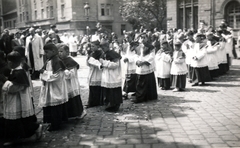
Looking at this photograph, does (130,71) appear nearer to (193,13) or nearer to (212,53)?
(212,53)

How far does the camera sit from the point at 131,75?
28.6ft

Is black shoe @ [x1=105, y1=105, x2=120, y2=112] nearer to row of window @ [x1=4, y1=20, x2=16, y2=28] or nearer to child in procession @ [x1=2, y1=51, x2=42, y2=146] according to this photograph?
child in procession @ [x1=2, y1=51, x2=42, y2=146]

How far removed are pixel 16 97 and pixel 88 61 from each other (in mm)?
2476

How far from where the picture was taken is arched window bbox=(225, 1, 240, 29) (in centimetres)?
2200

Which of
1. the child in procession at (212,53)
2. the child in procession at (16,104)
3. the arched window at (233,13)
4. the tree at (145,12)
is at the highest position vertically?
the tree at (145,12)

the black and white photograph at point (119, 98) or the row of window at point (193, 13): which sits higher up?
the row of window at point (193, 13)

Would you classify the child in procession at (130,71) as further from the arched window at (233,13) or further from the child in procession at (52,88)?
the arched window at (233,13)

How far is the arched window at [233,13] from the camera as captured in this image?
72.2ft

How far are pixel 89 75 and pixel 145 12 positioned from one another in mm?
25878

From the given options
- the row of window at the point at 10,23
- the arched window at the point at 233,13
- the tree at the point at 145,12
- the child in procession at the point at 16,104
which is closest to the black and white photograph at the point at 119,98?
the child in procession at the point at 16,104

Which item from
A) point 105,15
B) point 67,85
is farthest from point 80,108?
point 105,15

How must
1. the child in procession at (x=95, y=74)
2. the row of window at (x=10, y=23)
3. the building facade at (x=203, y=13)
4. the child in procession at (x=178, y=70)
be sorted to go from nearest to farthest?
the child in procession at (x=95, y=74) < the child in procession at (x=178, y=70) < the building facade at (x=203, y=13) < the row of window at (x=10, y=23)

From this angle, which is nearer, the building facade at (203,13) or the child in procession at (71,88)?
the child in procession at (71,88)

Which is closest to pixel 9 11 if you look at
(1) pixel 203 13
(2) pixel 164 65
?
(1) pixel 203 13
